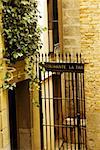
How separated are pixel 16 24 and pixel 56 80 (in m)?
6.16

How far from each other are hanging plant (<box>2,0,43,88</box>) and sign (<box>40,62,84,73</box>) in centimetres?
98

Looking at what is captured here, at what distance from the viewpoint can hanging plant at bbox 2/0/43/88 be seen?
8.10m

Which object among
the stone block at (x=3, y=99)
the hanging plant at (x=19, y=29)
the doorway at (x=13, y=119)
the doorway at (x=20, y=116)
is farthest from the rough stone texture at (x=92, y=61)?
the stone block at (x=3, y=99)

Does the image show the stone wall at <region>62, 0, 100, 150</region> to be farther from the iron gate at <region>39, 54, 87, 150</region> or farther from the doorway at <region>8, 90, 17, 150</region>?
the doorway at <region>8, 90, 17, 150</region>

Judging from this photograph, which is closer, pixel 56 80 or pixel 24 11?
pixel 24 11

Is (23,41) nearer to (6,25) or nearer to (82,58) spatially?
(6,25)

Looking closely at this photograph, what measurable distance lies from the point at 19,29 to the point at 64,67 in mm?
1913

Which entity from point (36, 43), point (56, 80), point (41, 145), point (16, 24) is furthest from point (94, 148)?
point (56, 80)

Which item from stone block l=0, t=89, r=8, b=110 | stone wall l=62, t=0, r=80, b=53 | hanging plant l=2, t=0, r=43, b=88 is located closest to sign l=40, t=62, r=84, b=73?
hanging plant l=2, t=0, r=43, b=88

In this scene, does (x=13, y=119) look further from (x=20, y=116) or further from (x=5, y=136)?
(x=5, y=136)

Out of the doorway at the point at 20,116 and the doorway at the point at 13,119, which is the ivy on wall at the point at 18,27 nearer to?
the doorway at the point at 20,116

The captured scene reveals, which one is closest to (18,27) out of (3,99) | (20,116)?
(3,99)

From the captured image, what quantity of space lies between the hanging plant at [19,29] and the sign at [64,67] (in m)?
0.98

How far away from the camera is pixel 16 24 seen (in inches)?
326
